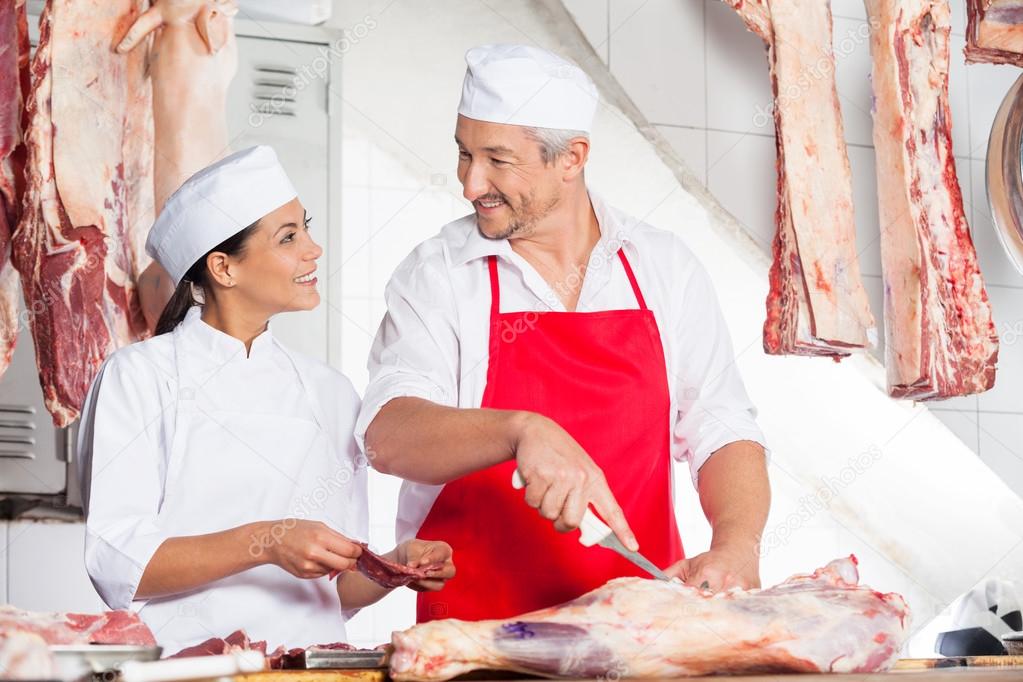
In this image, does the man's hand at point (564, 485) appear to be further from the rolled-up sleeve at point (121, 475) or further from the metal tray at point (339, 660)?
the rolled-up sleeve at point (121, 475)

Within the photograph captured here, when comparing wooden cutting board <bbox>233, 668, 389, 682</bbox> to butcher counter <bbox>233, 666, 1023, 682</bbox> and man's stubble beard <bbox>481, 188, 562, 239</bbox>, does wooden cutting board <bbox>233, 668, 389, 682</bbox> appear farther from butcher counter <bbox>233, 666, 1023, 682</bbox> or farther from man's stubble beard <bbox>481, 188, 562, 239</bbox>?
man's stubble beard <bbox>481, 188, 562, 239</bbox>

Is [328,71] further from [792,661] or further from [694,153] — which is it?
[792,661]

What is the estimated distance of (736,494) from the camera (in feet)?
7.57

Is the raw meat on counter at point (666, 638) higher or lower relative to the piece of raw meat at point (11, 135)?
lower

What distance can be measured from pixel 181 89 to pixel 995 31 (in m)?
1.93

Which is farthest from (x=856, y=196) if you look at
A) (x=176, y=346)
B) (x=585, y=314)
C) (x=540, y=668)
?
(x=540, y=668)

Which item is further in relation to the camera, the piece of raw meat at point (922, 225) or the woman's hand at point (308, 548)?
the piece of raw meat at point (922, 225)

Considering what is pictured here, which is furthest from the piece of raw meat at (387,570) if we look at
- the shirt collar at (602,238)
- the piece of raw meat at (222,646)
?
the shirt collar at (602,238)

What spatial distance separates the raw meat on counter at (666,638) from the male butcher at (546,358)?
50cm

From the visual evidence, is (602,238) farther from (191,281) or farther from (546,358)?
(191,281)

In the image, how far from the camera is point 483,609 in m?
2.33

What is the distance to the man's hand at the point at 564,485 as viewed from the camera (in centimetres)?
178

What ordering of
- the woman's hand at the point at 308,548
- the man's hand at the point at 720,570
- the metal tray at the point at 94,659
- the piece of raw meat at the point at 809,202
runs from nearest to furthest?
the metal tray at the point at 94,659
the woman's hand at the point at 308,548
the man's hand at the point at 720,570
the piece of raw meat at the point at 809,202

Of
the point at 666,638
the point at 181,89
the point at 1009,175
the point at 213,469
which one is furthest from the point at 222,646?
the point at 1009,175
